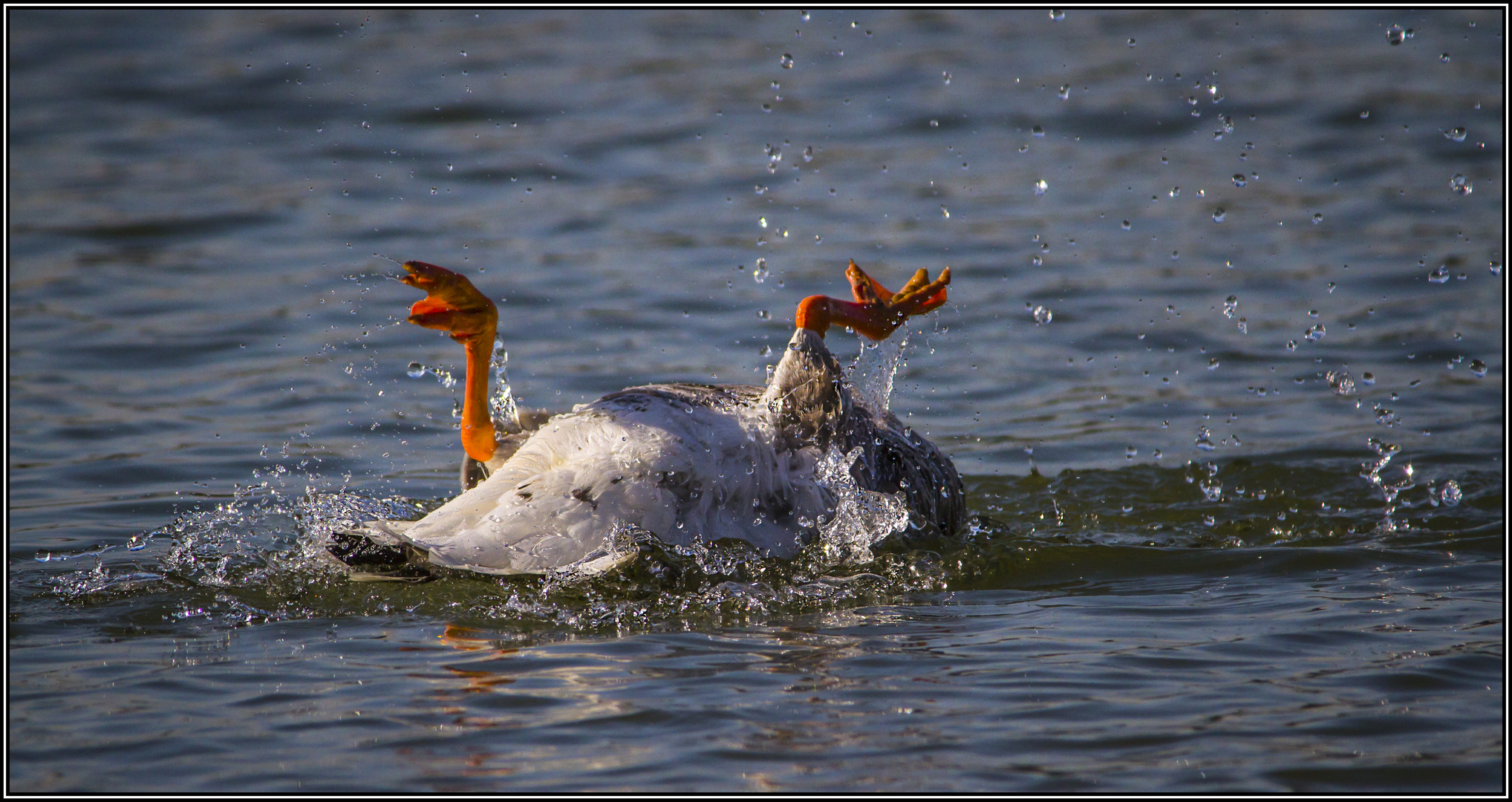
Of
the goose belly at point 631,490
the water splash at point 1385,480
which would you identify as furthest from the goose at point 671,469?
the water splash at point 1385,480

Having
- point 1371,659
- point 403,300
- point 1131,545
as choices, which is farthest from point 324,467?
point 1371,659

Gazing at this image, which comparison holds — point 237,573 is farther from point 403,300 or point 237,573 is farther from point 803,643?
point 403,300

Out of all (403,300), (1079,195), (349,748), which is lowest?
(349,748)

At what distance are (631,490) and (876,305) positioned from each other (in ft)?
4.67

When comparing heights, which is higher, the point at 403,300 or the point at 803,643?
the point at 403,300

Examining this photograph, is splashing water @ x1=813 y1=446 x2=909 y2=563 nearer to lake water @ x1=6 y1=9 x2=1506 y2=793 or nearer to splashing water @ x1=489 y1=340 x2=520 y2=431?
lake water @ x1=6 y1=9 x2=1506 y2=793

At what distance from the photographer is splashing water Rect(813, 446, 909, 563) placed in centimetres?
470

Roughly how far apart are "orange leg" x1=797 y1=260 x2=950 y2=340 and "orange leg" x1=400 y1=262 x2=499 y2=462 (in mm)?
1167

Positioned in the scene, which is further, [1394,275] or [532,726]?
[1394,275]

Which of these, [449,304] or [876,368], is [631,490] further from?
[876,368]

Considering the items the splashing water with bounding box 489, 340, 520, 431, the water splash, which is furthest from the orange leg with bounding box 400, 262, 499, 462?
the water splash

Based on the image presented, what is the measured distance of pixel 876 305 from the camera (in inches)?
207

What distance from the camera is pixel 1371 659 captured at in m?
4.10

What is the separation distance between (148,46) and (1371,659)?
45.8 feet
